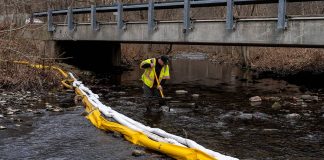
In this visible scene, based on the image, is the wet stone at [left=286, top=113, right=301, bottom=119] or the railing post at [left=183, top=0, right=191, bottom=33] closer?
the wet stone at [left=286, top=113, right=301, bottom=119]

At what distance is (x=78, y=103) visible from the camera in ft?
37.8

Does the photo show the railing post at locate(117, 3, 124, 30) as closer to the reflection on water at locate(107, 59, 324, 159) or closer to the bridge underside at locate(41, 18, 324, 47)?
the bridge underside at locate(41, 18, 324, 47)

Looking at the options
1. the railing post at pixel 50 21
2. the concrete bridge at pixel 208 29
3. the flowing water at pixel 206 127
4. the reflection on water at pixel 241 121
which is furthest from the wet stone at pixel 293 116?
the railing post at pixel 50 21

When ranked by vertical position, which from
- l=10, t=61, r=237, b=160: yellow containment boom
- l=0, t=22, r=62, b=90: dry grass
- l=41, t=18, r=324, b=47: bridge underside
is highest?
l=41, t=18, r=324, b=47: bridge underside

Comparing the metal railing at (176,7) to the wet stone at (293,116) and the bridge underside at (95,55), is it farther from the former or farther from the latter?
the bridge underside at (95,55)

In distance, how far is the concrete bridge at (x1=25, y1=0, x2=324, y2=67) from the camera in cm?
1102

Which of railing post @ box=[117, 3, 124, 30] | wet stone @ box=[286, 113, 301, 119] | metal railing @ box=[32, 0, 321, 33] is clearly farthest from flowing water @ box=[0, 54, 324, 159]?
railing post @ box=[117, 3, 124, 30]

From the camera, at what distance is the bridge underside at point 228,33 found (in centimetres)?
1087

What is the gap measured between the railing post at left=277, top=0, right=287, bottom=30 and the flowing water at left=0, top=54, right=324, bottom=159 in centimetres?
227

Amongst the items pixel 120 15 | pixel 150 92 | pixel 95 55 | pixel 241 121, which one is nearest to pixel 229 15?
pixel 150 92

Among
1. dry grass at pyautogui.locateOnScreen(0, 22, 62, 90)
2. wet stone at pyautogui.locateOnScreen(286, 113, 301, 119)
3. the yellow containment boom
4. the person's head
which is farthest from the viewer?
dry grass at pyautogui.locateOnScreen(0, 22, 62, 90)

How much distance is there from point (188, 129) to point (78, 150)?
267cm

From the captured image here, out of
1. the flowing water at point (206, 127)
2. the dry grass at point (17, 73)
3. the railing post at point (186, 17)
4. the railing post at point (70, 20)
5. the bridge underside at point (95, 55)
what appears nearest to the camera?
the flowing water at point (206, 127)

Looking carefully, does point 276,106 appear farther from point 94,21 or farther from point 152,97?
point 94,21
